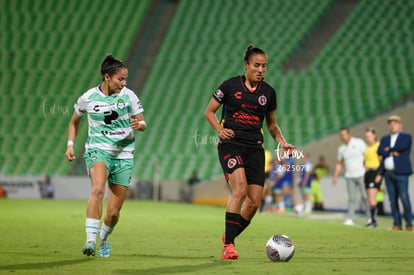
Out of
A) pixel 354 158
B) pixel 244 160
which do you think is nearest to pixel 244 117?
pixel 244 160

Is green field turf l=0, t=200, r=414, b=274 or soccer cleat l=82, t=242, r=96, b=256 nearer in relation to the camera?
green field turf l=0, t=200, r=414, b=274

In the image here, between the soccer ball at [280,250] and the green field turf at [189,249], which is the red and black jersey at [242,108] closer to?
the soccer ball at [280,250]

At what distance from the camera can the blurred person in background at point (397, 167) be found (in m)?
15.0

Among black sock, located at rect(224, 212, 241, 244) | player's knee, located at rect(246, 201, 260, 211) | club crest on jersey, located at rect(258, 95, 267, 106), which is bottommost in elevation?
black sock, located at rect(224, 212, 241, 244)

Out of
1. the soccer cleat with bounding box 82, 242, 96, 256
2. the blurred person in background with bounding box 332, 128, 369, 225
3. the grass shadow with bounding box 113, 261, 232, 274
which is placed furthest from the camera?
the blurred person in background with bounding box 332, 128, 369, 225

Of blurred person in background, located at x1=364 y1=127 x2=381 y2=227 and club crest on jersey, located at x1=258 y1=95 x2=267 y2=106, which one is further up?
club crest on jersey, located at x1=258 y1=95 x2=267 y2=106

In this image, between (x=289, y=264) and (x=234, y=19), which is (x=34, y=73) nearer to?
(x=234, y=19)

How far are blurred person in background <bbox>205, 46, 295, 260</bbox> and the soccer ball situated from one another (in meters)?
0.44

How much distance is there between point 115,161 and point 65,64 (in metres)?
24.6

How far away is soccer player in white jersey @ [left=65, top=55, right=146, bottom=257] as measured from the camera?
8406mm

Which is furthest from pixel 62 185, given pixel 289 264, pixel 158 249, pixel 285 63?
pixel 289 264

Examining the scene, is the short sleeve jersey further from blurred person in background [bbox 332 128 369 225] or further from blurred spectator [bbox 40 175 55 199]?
blurred spectator [bbox 40 175 55 199]

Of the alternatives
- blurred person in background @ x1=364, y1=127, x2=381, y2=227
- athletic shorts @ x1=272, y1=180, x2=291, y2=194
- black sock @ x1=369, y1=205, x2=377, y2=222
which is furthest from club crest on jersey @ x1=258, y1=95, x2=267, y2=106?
athletic shorts @ x1=272, y1=180, x2=291, y2=194

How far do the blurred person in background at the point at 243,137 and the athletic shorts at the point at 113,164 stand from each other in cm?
106
